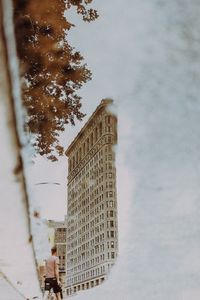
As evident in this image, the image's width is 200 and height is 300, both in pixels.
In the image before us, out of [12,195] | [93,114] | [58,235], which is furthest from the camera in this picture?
[58,235]

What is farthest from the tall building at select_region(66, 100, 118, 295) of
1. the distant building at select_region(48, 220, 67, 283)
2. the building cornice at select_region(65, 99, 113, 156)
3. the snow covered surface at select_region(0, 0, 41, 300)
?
the snow covered surface at select_region(0, 0, 41, 300)

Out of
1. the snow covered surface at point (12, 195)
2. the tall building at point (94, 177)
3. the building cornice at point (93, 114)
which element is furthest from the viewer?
the tall building at point (94, 177)

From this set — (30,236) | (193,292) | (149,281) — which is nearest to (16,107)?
(30,236)

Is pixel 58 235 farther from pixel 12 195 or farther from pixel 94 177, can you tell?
pixel 12 195

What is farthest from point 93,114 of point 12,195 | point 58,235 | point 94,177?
point 58,235

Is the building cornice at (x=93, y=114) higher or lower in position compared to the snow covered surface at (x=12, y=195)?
higher

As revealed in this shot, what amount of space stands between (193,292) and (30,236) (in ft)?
5.32

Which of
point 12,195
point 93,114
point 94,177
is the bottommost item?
point 12,195

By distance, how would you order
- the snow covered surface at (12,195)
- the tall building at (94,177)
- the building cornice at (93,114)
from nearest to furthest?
1. the snow covered surface at (12,195)
2. the building cornice at (93,114)
3. the tall building at (94,177)

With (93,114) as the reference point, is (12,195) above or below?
below

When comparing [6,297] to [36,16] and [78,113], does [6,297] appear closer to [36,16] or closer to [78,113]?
[78,113]

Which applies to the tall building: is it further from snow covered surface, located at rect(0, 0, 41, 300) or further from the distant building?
snow covered surface, located at rect(0, 0, 41, 300)

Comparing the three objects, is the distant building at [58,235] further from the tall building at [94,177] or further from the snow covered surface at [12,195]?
the snow covered surface at [12,195]

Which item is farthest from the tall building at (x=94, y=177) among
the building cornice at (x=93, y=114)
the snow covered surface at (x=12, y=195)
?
the snow covered surface at (x=12, y=195)
